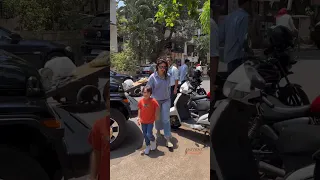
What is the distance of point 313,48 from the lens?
6.47 ft

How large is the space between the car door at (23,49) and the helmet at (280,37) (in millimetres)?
1525

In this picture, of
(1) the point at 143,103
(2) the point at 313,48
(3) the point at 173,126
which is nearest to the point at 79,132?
(2) the point at 313,48

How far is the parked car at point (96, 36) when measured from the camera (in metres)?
2.16

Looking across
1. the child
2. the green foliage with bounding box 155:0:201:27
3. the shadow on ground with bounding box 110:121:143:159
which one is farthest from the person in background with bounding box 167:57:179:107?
the green foliage with bounding box 155:0:201:27

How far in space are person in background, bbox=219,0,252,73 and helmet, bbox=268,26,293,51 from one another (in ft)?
0.56

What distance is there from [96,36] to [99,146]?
80cm

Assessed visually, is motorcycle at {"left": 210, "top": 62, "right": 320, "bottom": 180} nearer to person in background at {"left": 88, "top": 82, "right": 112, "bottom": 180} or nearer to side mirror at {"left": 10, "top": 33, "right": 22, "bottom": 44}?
person in background at {"left": 88, "top": 82, "right": 112, "bottom": 180}

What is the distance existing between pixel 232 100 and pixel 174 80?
5.00 meters

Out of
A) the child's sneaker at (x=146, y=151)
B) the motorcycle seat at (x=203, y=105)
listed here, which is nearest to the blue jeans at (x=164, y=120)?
the child's sneaker at (x=146, y=151)

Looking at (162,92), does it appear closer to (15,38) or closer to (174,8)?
(174,8)

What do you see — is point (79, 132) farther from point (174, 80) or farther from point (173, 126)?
point (174, 80)

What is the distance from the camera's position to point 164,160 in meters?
4.59

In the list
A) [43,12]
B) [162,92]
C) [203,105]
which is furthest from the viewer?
[203,105]

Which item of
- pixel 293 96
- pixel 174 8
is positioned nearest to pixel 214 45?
pixel 293 96
